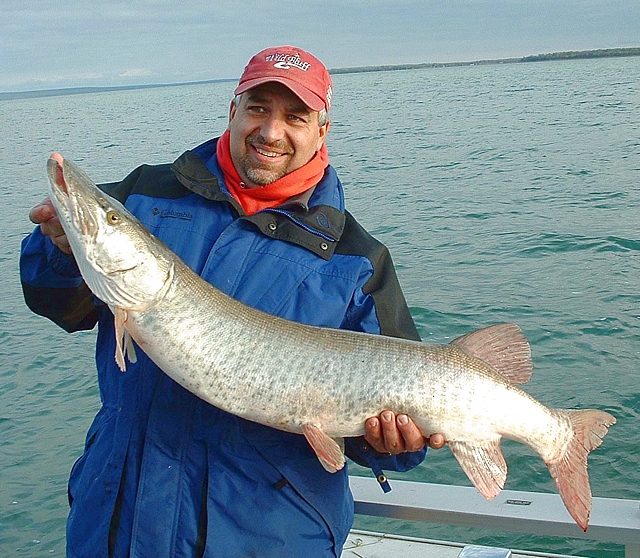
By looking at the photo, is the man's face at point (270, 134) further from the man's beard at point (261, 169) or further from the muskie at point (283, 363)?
the muskie at point (283, 363)

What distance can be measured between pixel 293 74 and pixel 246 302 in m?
0.95

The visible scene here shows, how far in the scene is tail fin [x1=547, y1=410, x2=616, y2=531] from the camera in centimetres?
281

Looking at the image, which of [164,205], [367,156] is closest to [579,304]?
[164,205]

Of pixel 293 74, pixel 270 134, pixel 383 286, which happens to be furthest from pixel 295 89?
pixel 383 286

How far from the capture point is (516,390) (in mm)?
2859

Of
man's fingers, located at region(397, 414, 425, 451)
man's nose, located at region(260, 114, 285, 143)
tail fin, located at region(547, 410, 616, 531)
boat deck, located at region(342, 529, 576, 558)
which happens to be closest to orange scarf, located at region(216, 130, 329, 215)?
man's nose, located at region(260, 114, 285, 143)

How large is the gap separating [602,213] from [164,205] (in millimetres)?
12524

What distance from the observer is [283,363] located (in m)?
2.74

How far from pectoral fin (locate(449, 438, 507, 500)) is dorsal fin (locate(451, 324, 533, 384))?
0.89ft

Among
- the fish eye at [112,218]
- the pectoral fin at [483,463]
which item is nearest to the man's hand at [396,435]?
the pectoral fin at [483,463]

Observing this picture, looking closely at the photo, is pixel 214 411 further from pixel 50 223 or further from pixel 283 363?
pixel 50 223

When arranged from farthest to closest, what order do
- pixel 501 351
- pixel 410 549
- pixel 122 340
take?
pixel 410 549 → pixel 501 351 → pixel 122 340

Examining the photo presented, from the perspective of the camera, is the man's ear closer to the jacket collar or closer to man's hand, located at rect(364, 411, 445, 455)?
the jacket collar

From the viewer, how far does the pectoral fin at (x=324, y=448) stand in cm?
269
